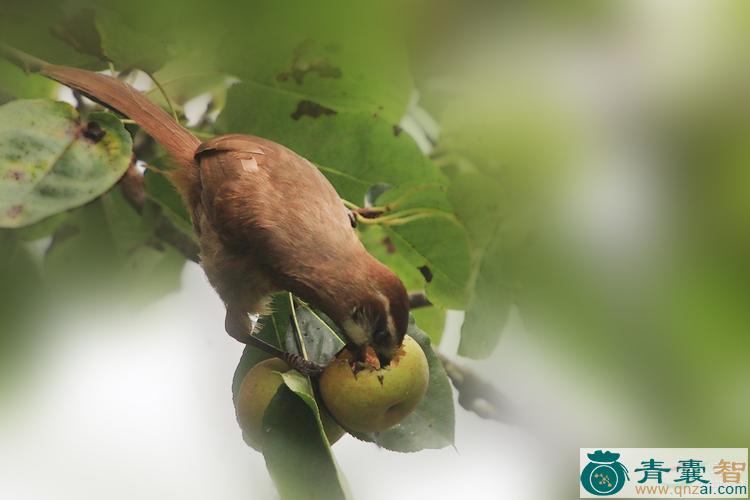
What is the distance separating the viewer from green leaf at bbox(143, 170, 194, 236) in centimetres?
140

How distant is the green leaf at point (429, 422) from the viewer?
118 cm

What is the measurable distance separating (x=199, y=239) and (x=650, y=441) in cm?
82

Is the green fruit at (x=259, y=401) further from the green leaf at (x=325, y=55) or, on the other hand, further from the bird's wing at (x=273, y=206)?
the green leaf at (x=325, y=55)

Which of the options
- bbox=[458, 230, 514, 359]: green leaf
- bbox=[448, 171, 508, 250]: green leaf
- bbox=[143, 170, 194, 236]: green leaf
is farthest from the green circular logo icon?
bbox=[143, 170, 194, 236]: green leaf

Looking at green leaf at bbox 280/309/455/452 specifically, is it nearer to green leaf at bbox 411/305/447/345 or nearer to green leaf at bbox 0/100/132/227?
green leaf at bbox 411/305/447/345

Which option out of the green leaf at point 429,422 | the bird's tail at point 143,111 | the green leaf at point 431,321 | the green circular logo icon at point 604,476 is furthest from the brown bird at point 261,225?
the green circular logo icon at point 604,476

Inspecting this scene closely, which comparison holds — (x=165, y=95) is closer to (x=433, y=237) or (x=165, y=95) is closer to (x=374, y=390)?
(x=433, y=237)

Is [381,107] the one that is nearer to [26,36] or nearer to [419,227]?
[419,227]

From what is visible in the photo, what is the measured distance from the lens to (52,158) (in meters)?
1.04

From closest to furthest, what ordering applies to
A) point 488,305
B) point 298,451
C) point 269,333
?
point 298,451
point 269,333
point 488,305

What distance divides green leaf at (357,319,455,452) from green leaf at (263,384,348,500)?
0.25 m

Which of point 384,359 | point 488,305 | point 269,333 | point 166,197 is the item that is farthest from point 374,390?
point 166,197

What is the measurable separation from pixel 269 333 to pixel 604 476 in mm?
627

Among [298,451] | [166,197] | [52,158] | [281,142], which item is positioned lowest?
[298,451]
